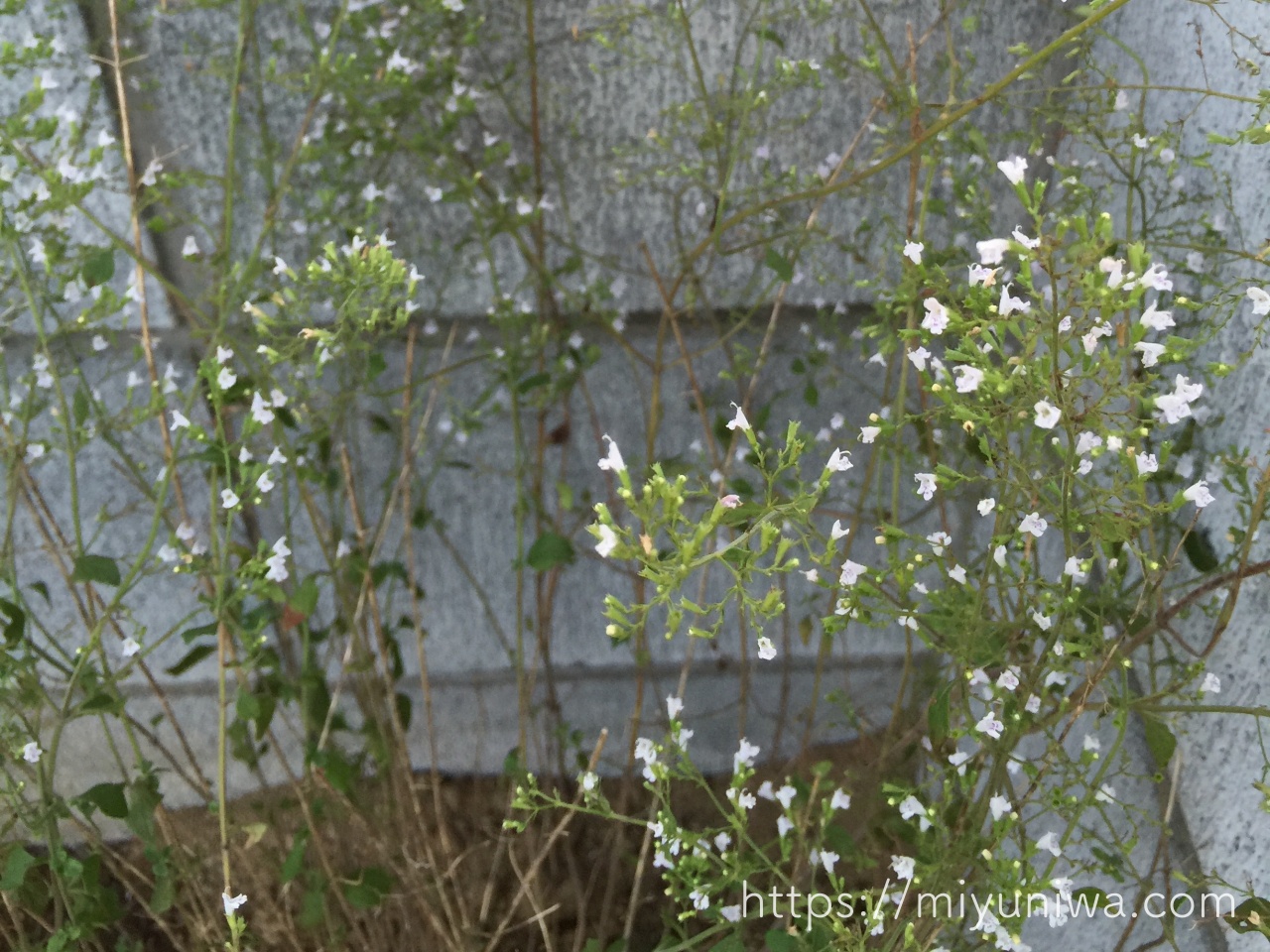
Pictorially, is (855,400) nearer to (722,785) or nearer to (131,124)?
(722,785)

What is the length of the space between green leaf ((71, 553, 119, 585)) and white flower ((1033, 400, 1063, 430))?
70 cm

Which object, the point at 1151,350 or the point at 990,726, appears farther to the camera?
the point at 990,726

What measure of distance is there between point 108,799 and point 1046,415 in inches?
30.9

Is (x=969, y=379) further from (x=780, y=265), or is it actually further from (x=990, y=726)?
(x=780, y=265)

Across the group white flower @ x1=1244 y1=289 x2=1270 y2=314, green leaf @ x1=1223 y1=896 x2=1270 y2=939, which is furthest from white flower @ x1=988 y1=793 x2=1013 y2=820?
white flower @ x1=1244 y1=289 x2=1270 y2=314

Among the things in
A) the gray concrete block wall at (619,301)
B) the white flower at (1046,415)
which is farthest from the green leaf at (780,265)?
the white flower at (1046,415)

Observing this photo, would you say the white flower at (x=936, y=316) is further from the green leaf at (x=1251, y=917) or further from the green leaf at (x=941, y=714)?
the green leaf at (x=1251, y=917)

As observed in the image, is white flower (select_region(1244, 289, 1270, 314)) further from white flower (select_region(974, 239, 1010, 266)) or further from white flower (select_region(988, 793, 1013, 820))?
white flower (select_region(988, 793, 1013, 820))

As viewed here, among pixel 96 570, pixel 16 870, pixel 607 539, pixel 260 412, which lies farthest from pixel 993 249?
pixel 16 870

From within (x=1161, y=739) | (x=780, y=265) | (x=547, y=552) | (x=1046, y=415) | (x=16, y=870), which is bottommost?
(x=16, y=870)

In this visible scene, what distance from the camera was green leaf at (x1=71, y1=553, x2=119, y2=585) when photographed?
33.7 inches

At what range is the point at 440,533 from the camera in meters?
1.36

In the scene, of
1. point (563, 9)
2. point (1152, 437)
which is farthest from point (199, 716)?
point (1152, 437)

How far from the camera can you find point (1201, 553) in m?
0.84
